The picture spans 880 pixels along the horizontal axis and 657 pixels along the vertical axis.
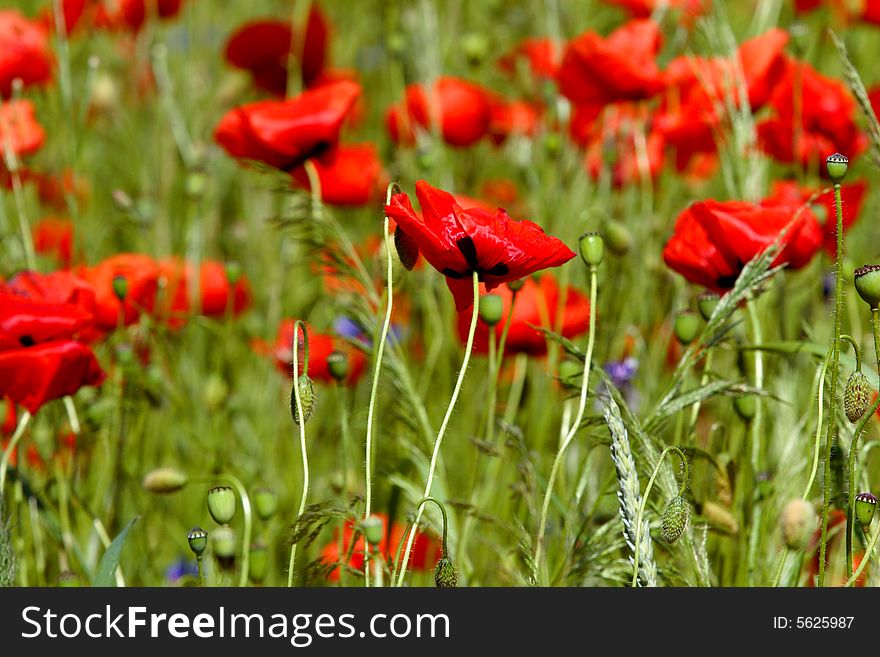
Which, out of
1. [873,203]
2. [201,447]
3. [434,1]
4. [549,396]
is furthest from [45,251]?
[873,203]

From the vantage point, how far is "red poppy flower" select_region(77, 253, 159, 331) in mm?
1661

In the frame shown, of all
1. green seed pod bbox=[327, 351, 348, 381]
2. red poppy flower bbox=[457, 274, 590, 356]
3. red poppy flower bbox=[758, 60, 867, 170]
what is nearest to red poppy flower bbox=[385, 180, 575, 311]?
green seed pod bbox=[327, 351, 348, 381]

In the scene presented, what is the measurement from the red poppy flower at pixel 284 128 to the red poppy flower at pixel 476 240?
0.65 meters

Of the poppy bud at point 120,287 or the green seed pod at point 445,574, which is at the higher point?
the poppy bud at point 120,287

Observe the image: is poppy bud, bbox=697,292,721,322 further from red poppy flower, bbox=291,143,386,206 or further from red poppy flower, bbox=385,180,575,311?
red poppy flower, bbox=291,143,386,206

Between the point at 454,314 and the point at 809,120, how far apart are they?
1.97 feet

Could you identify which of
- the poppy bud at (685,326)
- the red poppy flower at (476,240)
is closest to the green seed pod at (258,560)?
the red poppy flower at (476,240)

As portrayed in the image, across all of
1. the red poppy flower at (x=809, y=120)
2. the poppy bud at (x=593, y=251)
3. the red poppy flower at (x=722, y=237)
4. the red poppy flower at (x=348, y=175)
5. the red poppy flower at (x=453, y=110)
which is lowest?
the poppy bud at (x=593, y=251)

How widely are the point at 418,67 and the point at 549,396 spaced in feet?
2.46

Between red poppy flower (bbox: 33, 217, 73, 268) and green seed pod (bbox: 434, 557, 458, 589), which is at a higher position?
red poppy flower (bbox: 33, 217, 73, 268)

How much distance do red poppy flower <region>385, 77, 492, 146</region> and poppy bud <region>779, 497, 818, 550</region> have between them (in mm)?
1232

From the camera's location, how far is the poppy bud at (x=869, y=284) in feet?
3.42

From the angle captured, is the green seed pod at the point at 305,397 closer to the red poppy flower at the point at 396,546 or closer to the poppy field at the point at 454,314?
the poppy field at the point at 454,314
